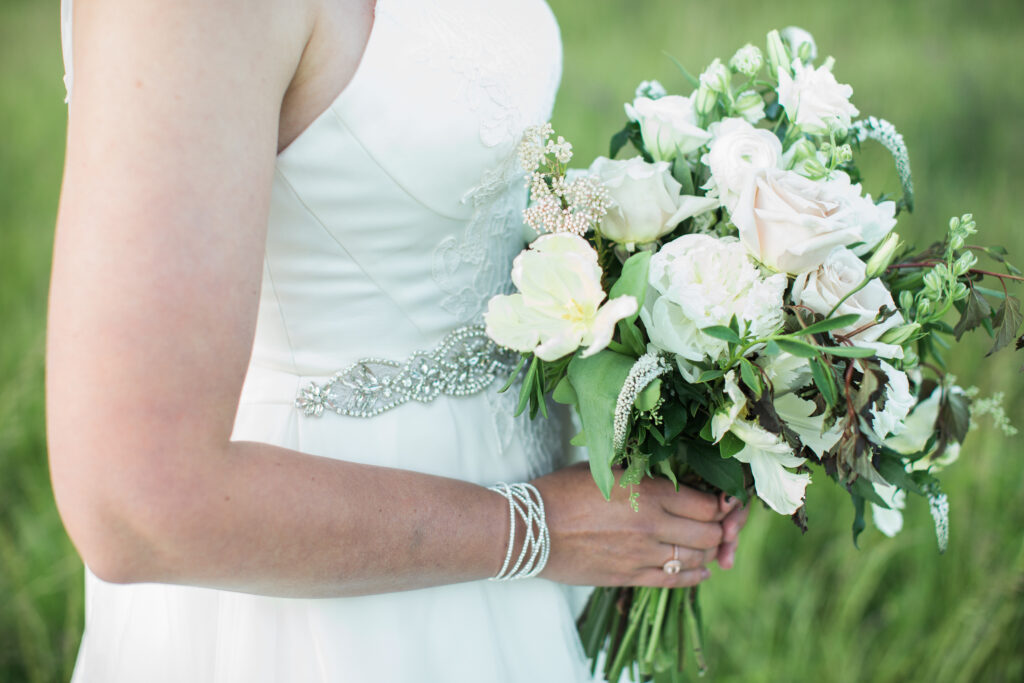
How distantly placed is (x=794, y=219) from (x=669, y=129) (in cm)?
25

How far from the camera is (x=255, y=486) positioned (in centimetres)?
73

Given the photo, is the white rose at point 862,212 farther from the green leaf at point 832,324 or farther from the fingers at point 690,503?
the fingers at point 690,503

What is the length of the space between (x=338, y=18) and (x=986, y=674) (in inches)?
91.0

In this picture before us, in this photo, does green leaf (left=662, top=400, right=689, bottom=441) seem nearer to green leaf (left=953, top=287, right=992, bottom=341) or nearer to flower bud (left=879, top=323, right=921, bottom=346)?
flower bud (left=879, top=323, right=921, bottom=346)

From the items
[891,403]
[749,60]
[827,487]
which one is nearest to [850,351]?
[891,403]

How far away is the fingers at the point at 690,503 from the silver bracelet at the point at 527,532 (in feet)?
0.62

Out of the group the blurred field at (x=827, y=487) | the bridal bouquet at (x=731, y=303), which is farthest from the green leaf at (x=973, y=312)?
the blurred field at (x=827, y=487)

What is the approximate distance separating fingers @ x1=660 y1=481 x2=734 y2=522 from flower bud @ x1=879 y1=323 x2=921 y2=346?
1.20 feet

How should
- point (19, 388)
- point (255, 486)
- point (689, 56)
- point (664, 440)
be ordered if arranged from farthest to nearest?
point (689, 56), point (19, 388), point (664, 440), point (255, 486)

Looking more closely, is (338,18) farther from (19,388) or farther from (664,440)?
(19,388)

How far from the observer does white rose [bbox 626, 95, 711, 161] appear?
3.23ft

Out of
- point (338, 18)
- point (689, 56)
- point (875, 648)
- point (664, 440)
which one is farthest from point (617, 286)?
point (689, 56)

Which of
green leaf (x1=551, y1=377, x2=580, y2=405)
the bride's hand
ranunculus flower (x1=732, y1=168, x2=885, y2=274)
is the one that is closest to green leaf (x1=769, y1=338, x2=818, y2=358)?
ranunculus flower (x1=732, y1=168, x2=885, y2=274)

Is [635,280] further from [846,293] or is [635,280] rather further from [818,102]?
[818,102]
